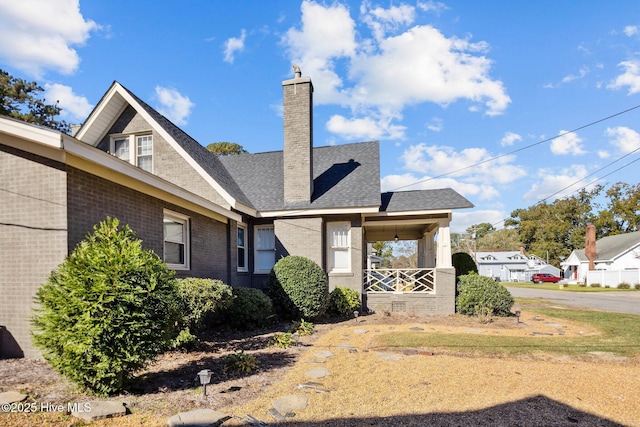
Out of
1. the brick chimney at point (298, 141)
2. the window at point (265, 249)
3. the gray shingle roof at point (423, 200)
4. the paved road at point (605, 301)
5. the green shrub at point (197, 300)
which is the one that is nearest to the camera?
the green shrub at point (197, 300)

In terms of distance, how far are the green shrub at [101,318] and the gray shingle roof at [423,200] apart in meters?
9.74

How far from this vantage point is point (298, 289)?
10.3 metres

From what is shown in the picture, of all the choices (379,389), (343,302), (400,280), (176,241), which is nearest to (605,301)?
(400,280)

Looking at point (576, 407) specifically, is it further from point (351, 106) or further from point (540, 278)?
point (540, 278)

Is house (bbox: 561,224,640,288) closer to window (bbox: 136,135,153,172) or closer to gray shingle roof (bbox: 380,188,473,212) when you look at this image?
gray shingle roof (bbox: 380,188,473,212)

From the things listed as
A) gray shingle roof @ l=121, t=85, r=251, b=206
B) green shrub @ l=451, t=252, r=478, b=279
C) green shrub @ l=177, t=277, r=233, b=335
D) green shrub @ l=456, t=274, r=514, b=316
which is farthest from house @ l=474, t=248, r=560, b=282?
green shrub @ l=177, t=277, r=233, b=335

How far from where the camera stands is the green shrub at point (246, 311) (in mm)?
8922

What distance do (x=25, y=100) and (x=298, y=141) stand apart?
23255 mm

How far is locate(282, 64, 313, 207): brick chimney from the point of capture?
1284cm

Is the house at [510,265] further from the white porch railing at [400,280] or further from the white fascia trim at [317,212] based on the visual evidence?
the white fascia trim at [317,212]

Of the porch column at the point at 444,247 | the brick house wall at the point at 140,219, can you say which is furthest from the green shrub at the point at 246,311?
the porch column at the point at 444,247

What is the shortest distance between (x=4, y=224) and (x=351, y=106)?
16447mm

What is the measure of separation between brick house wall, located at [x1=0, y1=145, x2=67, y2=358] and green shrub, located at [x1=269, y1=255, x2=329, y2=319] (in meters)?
5.95

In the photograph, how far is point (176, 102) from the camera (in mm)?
19359
